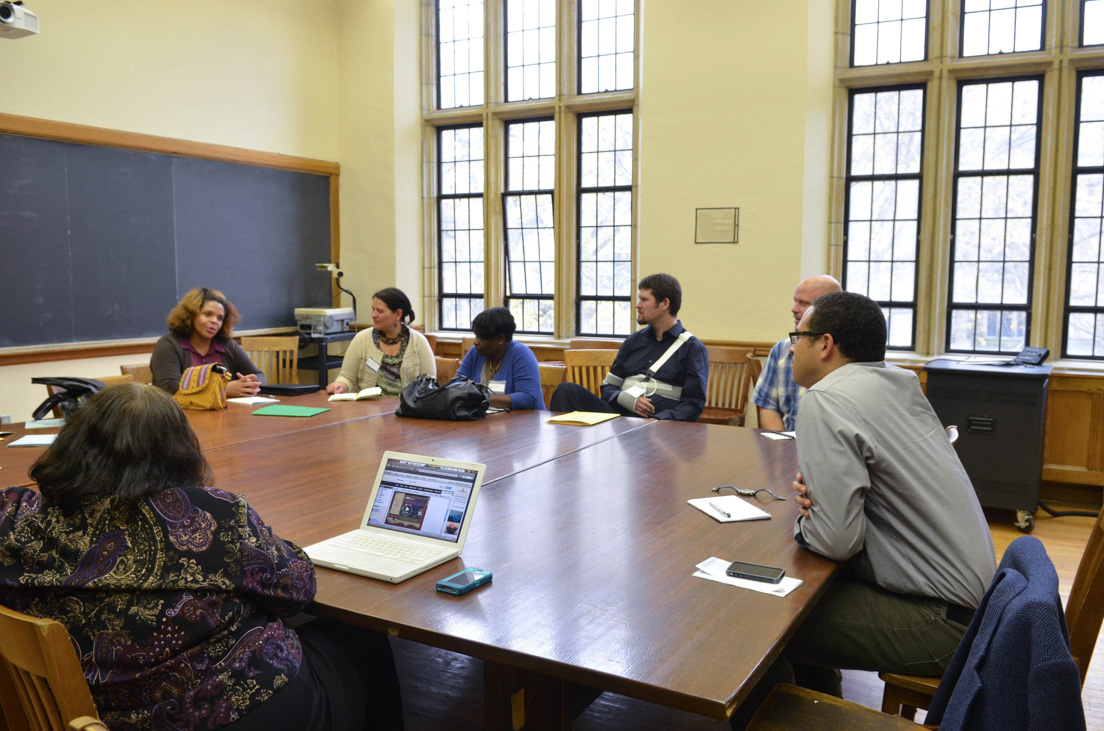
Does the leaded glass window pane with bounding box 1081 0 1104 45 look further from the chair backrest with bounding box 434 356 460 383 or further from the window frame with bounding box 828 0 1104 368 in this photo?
the chair backrest with bounding box 434 356 460 383

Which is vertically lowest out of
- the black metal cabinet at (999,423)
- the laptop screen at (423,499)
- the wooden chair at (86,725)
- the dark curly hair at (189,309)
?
the black metal cabinet at (999,423)

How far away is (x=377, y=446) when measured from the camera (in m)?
3.26

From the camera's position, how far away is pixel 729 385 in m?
5.63

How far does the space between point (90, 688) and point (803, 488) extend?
1.57 meters

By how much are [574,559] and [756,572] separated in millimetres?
415

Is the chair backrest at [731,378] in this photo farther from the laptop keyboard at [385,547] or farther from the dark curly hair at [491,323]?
the laptop keyboard at [385,547]

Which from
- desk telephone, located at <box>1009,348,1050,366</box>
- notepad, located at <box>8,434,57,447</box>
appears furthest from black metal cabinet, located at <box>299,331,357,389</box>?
desk telephone, located at <box>1009,348,1050,366</box>

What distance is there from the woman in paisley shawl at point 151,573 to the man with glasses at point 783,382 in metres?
2.89

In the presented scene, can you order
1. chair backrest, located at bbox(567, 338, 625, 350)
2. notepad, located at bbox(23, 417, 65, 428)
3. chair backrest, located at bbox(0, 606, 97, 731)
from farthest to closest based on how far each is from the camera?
chair backrest, located at bbox(567, 338, 625, 350)
notepad, located at bbox(23, 417, 65, 428)
chair backrest, located at bbox(0, 606, 97, 731)

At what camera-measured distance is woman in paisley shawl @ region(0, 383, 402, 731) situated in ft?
4.84

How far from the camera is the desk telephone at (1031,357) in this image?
5.00 meters

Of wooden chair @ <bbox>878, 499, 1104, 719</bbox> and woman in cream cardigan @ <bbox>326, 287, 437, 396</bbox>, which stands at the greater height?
woman in cream cardigan @ <bbox>326, 287, 437, 396</bbox>

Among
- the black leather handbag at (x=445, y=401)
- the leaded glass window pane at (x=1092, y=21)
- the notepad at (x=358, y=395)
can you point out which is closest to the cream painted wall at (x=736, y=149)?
the leaded glass window pane at (x=1092, y=21)

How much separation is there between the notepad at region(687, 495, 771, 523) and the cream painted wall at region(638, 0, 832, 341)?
3661 mm
